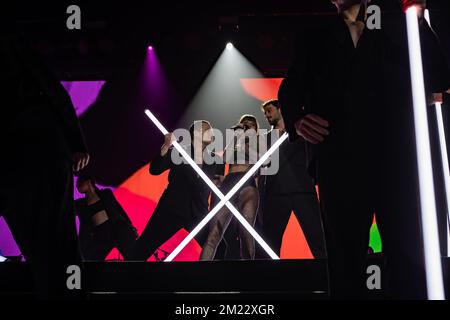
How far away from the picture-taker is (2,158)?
1720 mm

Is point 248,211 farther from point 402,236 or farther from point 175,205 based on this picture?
point 402,236

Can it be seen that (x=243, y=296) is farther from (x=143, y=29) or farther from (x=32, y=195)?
(x=143, y=29)

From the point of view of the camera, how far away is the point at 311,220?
4.38m

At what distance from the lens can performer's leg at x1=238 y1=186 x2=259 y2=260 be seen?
452 centimetres

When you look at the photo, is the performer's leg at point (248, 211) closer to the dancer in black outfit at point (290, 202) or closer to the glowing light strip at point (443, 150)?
the dancer in black outfit at point (290, 202)

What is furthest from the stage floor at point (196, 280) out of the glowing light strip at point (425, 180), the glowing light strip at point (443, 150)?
the glowing light strip at point (443, 150)

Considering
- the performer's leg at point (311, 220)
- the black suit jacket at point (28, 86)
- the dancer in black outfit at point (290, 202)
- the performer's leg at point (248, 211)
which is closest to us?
the black suit jacket at point (28, 86)

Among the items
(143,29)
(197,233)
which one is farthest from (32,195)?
(143,29)

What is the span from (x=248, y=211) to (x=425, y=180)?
2.96 m

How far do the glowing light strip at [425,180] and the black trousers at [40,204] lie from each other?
1147 mm

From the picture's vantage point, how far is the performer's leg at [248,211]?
4.52m

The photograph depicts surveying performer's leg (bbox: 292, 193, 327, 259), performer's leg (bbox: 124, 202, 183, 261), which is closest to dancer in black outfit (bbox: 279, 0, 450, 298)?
performer's leg (bbox: 292, 193, 327, 259)

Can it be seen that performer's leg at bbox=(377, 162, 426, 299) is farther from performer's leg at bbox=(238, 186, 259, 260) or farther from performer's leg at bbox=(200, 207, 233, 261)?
performer's leg at bbox=(238, 186, 259, 260)

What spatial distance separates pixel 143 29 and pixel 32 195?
453 centimetres
